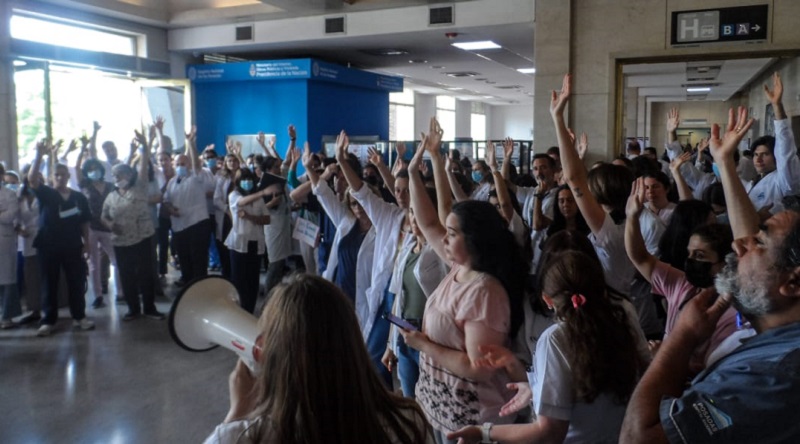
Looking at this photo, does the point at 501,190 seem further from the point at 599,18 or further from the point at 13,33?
the point at 13,33

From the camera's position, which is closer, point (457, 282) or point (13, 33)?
point (457, 282)

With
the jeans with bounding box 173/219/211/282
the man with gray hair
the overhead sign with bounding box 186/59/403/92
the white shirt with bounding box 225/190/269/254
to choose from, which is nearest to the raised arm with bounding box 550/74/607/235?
the man with gray hair

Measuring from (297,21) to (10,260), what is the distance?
21.9ft

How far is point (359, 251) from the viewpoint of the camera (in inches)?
177

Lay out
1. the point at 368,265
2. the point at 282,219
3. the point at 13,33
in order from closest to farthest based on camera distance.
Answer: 1. the point at 368,265
2. the point at 282,219
3. the point at 13,33

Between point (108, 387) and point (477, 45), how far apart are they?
9420 millimetres

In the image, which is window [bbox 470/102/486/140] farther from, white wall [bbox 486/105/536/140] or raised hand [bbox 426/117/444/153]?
raised hand [bbox 426/117/444/153]

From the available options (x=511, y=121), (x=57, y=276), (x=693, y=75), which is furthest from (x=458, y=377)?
(x=511, y=121)

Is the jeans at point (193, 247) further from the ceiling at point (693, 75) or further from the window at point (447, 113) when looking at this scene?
the window at point (447, 113)

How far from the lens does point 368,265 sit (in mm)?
4441

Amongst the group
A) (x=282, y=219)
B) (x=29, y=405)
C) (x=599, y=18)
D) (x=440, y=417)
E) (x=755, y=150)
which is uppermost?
(x=599, y=18)

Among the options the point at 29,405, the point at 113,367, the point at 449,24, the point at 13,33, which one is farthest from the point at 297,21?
the point at 29,405

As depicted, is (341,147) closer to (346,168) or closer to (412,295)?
(346,168)

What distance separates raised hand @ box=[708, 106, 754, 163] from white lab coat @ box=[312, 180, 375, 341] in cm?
233
